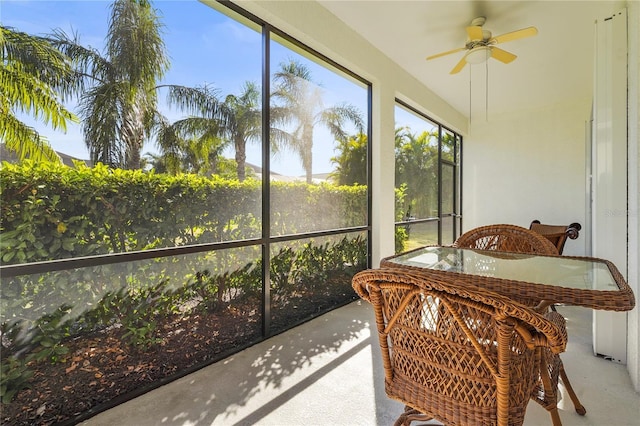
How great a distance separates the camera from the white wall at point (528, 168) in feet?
18.4

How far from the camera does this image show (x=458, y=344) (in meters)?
1.02

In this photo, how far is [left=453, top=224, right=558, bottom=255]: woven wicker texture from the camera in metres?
2.10

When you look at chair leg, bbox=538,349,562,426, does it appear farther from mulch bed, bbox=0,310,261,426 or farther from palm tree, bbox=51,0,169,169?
palm tree, bbox=51,0,169,169

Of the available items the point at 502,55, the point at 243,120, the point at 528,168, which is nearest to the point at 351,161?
the point at 243,120

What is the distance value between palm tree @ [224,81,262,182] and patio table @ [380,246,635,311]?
1.41 meters

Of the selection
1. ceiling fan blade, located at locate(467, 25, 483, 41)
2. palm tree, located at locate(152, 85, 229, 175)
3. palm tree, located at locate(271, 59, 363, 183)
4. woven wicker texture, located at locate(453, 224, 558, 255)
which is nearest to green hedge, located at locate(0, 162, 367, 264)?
palm tree, located at locate(152, 85, 229, 175)

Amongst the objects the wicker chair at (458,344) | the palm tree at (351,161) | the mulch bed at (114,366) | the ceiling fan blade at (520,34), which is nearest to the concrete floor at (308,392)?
the mulch bed at (114,366)

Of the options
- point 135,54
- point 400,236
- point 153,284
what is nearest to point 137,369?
point 153,284

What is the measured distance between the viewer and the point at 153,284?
1958mm

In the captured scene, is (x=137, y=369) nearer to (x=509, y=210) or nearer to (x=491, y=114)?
(x=509, y=210)

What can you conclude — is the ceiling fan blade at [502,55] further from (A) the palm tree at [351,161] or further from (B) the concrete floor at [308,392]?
(B) the concrete floor at [308,392]

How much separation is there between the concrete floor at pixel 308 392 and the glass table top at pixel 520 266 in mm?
795

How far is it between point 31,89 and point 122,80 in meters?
0.43

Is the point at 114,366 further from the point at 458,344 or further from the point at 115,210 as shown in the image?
the point at 458,344
